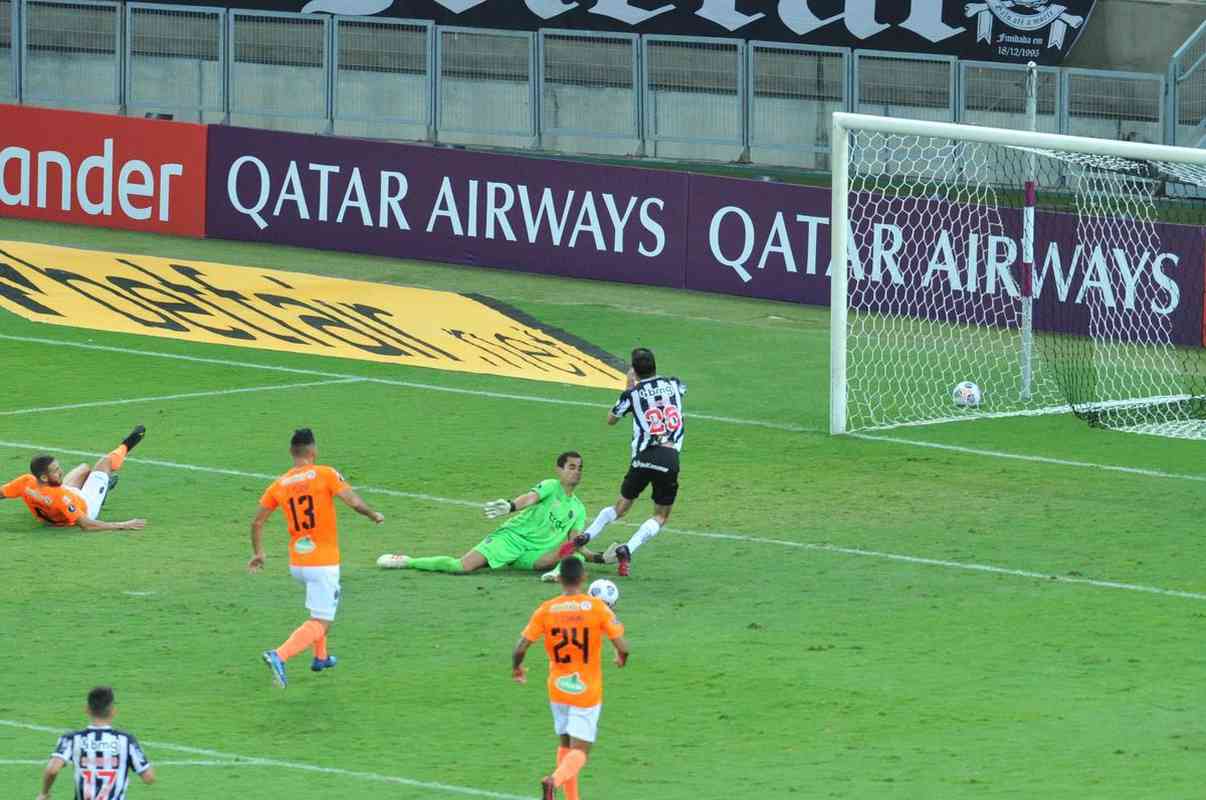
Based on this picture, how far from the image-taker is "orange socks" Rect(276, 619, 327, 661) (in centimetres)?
1530

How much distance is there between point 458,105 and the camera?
3831 cm

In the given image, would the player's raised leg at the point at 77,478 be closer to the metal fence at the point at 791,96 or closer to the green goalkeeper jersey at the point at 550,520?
the green goalkeeper jersey at the point at 550,520

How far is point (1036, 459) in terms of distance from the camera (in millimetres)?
23484

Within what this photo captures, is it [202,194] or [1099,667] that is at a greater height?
[202,194]

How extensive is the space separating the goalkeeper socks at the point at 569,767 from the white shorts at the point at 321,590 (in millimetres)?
3304

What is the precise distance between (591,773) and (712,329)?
17023 millimetres

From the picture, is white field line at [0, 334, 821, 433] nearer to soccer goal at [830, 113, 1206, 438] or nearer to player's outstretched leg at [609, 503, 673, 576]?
soccer goal at [830, 113, 1206, 438]

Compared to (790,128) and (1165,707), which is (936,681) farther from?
(790,128)

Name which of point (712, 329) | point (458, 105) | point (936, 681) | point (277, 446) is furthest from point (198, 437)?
point (458, 105)

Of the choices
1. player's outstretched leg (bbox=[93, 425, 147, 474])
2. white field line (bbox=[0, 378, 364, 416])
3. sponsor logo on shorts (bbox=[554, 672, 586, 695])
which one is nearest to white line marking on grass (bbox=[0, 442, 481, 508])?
player's outstretched leg (bbox=[93, 425, 147, 474])

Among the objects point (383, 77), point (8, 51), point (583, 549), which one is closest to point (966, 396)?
point (583, 549)

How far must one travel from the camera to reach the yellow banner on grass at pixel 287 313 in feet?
93.9

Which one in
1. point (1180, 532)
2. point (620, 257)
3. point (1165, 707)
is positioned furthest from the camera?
point (620, 257)

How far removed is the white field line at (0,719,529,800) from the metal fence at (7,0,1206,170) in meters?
24.4
